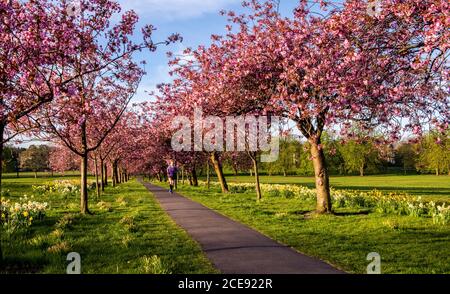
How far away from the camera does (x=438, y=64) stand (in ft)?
31.9

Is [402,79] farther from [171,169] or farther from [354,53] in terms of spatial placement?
[171,169]

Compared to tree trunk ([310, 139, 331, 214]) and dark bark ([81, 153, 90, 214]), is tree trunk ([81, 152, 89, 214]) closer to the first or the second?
dark bark ([81, 153, 90, 214])

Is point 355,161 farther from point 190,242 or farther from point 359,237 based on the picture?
point 190,242

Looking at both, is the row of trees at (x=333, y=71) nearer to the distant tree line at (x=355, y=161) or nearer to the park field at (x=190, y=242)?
the park field at (x=190, y=242)

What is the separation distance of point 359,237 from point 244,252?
401 centimetres

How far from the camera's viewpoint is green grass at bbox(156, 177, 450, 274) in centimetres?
841

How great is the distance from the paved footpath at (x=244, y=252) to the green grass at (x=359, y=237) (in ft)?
1.64

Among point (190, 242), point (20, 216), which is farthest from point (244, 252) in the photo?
point (20, 216)

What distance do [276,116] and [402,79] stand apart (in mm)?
6393

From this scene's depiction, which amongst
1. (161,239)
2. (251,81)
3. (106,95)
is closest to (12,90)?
(161,239)

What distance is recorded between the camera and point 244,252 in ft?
30.0

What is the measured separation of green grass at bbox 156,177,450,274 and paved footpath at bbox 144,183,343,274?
500mm

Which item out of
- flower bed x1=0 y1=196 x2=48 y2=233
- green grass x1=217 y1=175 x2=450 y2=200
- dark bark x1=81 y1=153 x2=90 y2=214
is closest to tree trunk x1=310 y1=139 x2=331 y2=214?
dark bark x1=81 y1=153 x2=90 y2=214

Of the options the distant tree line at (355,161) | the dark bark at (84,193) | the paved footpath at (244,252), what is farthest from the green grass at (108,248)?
the distant tree line at (355,161)
